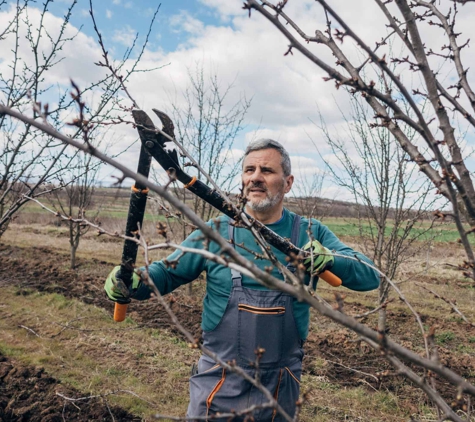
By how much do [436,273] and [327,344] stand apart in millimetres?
9639

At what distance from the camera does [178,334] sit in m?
6.48

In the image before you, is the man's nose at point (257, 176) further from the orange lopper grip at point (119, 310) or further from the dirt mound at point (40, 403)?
the dirt mound at point (40, 403)

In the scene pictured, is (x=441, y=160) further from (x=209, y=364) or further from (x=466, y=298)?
(x=466, y=298)

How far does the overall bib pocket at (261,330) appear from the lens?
2.19 m

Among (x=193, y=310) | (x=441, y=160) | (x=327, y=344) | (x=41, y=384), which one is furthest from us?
(x=193, y=310)

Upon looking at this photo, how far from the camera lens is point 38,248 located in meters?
13.6

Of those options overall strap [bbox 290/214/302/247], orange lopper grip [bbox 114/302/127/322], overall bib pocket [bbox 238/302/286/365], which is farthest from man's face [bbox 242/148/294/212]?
orange lopper grip [bbox 114/302/127/322]

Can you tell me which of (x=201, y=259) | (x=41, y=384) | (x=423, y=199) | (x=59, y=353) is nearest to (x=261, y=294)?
(x=201, y=259)

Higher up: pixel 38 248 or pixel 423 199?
pixel 423 199

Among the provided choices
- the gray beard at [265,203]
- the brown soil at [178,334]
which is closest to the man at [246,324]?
the gray beard at [265,203]

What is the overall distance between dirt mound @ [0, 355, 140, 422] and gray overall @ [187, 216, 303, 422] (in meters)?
1.75

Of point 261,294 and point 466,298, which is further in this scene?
point 466,298

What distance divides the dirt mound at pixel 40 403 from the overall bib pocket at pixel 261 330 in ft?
6.45

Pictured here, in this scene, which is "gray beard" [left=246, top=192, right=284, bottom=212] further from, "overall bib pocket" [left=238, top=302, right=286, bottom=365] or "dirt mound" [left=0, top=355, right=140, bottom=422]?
"dirt mound" [left=0, top=355, right=140, bottom=422]
